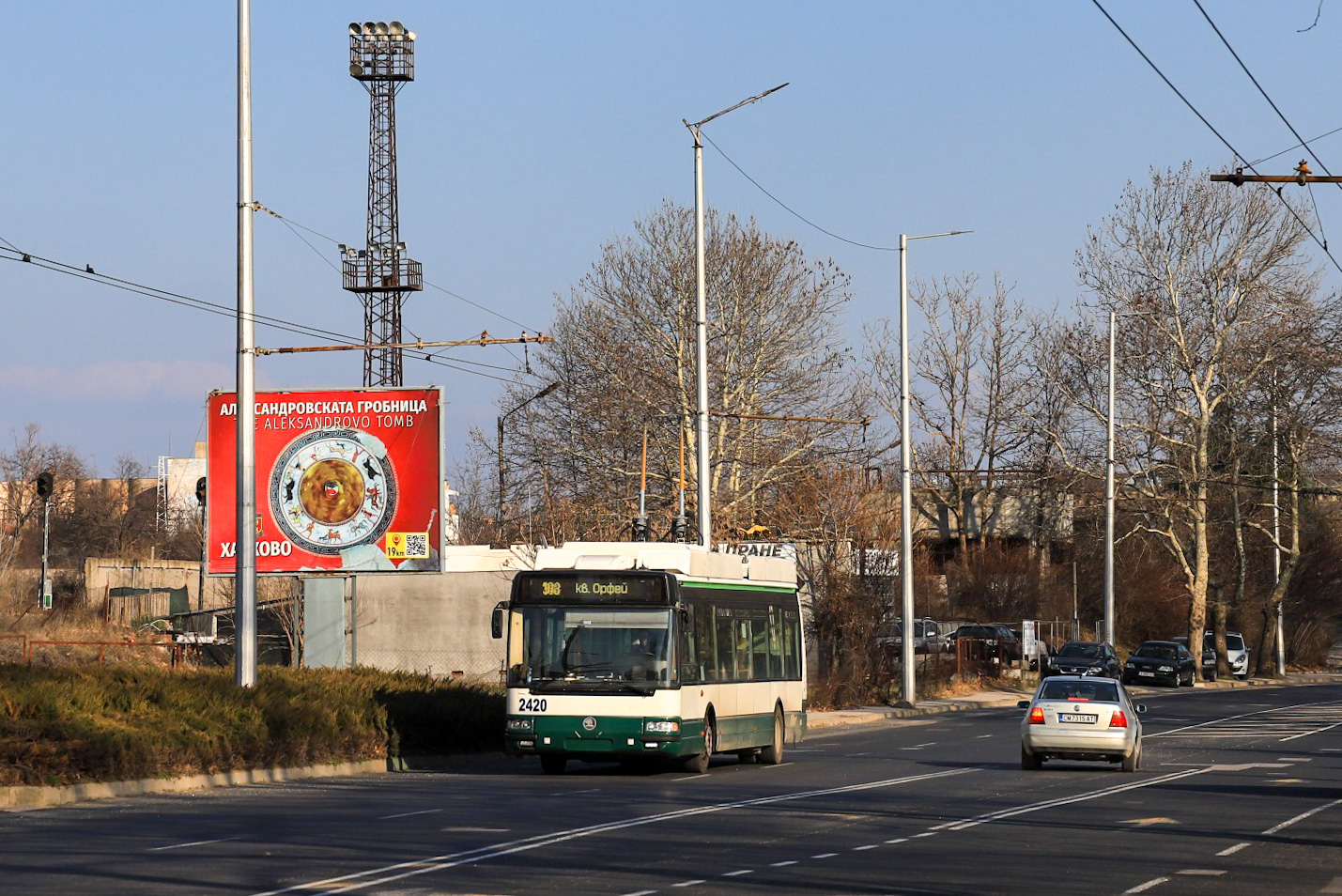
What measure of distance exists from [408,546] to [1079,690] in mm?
14241

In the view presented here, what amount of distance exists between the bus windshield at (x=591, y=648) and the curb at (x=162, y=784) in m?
2.68

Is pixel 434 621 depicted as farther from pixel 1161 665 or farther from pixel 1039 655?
pixel 1161 665

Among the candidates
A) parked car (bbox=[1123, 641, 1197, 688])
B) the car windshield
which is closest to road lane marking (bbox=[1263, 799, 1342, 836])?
the car windshield

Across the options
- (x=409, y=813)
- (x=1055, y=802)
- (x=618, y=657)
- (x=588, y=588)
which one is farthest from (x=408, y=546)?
(x=1055, y=802)

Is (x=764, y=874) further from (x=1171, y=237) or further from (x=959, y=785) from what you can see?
(x=1171, y=237)

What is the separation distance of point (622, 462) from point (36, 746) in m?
37.9

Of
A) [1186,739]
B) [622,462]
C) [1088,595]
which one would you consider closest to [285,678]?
[1186,739]

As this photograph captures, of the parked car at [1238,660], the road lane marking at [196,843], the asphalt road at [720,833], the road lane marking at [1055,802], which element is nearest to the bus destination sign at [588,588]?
the asphalt road at [720,833]

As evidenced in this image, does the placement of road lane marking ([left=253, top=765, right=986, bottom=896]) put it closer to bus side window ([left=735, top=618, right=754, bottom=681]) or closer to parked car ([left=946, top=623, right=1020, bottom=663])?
bus side window ([left=735, top=618, right=754, bottom=681])

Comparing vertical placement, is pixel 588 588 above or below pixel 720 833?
above

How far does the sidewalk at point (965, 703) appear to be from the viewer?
38.9 m

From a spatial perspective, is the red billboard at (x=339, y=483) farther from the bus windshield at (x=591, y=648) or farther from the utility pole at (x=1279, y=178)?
the utility pole at (x=1279, y=178)

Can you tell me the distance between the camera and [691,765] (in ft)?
78.3

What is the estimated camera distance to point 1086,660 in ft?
166
